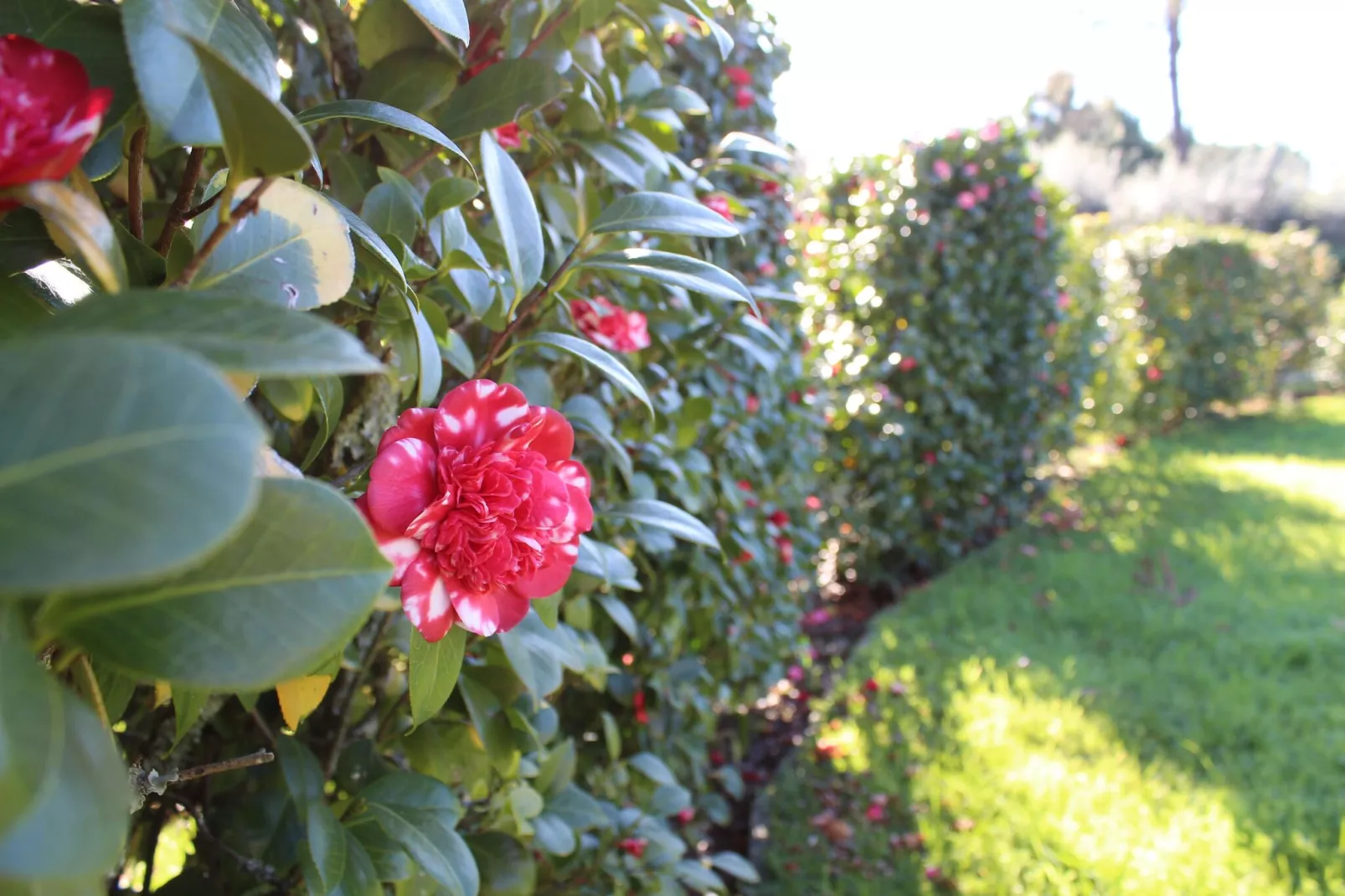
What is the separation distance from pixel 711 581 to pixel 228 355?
5.18ft

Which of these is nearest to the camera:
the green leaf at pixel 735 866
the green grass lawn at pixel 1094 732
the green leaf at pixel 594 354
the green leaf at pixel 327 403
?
the green leaf at pixel 327 403

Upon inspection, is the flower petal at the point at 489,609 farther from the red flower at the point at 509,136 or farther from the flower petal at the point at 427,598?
the red flower at the point at 509,136

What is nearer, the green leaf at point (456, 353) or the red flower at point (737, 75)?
the green leaf at point (456, 353)

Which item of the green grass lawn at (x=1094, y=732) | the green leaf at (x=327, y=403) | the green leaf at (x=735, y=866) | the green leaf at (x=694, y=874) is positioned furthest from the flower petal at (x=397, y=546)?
the green grass lawn at (x=1094, y=732)

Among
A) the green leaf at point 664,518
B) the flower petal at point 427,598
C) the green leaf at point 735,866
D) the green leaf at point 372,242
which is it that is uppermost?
the green leaf at point 372,242

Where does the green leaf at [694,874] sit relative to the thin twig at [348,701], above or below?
below

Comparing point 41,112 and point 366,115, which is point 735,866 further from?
point 41,112

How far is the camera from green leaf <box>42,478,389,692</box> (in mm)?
285

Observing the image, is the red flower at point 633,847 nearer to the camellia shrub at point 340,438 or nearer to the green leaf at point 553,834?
the camellia shrub at point 340,438

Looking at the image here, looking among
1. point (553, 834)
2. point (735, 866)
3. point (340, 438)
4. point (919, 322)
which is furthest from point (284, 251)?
point (919, 322)

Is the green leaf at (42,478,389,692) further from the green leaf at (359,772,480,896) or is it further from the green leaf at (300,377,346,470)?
the green leaf at (359,772,480,896)

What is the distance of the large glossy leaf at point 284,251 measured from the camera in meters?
0.41

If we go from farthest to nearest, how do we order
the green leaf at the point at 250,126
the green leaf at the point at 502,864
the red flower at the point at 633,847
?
the red flower at the point at 633,847 < the green leaf at the point at 502,864 < the green leaf at the point at 250,126

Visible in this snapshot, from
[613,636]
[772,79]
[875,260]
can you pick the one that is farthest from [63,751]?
[875,260]
